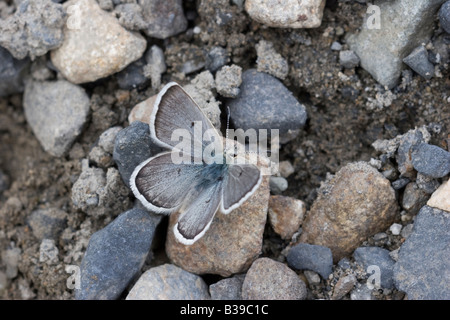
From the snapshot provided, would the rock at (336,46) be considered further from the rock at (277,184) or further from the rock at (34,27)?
the rock at (34,27)

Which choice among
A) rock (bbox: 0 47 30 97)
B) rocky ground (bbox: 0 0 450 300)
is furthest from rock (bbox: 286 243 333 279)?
rock (bbox: 0 47 30 97)

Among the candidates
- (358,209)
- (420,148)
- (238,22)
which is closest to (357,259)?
(358,209)

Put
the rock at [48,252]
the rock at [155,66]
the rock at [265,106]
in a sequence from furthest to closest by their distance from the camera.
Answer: the rock at [155,66] → the rock at [265,106] → the rock at [48,252]

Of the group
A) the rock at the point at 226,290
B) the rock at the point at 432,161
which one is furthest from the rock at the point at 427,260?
the rock at the point at 226,290

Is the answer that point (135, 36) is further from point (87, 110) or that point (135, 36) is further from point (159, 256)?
point (159, 256)

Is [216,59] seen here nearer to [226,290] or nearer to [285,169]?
[285,169]

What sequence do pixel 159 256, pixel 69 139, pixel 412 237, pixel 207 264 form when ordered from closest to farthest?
pixel 412 237 < pixel 207 264 < pixel 159 256 < pixel 69 139
